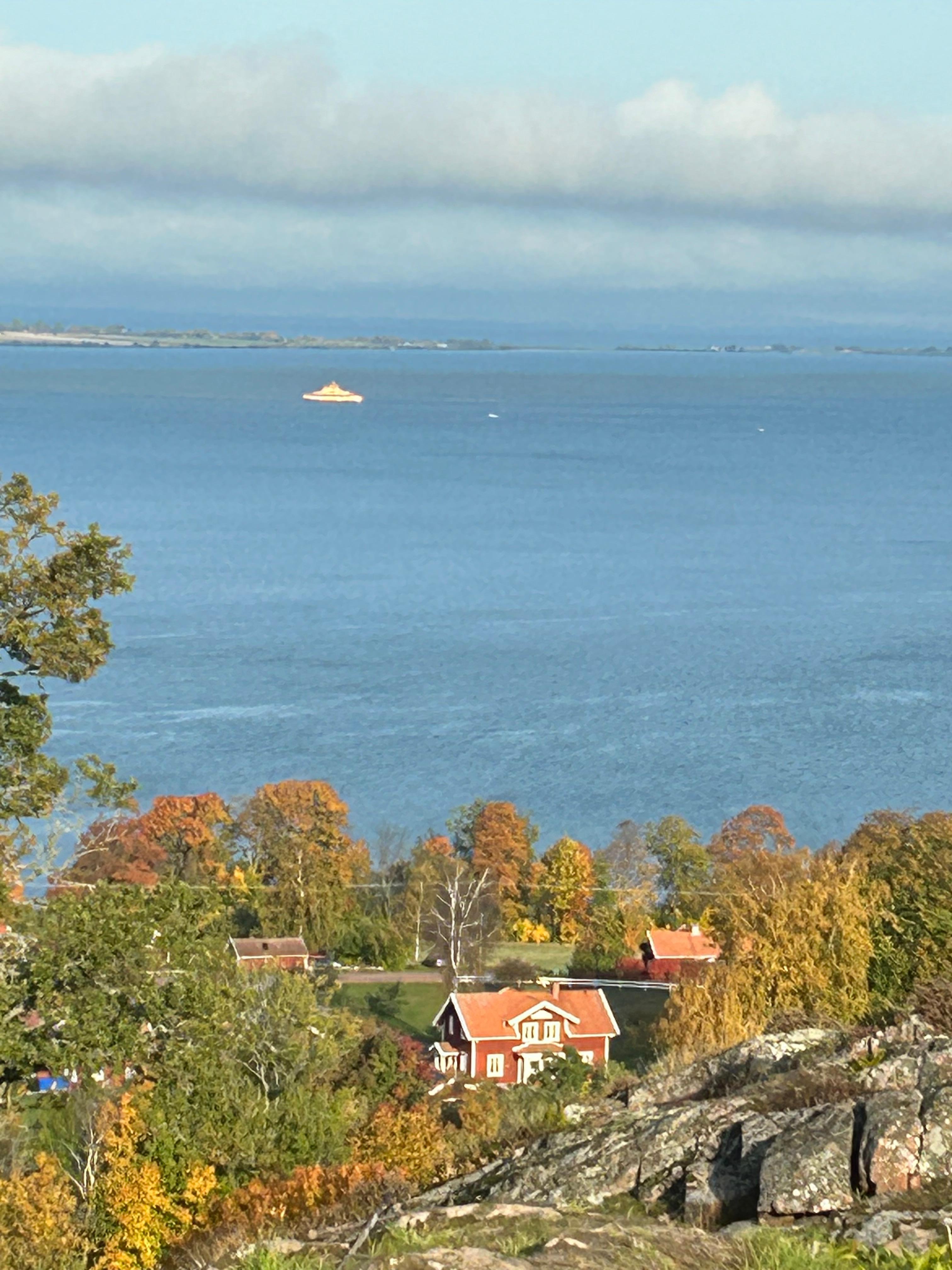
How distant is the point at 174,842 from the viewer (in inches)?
1547

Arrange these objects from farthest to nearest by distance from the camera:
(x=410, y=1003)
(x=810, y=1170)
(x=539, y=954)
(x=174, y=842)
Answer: (x=174, y=842)
(x=539, y=954)
(x=410, y=1003)
(x=810, y=1170)

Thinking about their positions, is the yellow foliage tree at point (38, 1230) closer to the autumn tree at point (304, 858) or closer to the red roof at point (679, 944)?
the red roof at point (679, 944)

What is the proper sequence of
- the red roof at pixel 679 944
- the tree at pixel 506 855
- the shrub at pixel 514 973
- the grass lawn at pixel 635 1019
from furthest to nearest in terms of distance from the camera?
the tree at pixel 506 855, the shrub at pixel 514 973, the red roof at pixel 679 944, the grass lawn at pixel 635 1019

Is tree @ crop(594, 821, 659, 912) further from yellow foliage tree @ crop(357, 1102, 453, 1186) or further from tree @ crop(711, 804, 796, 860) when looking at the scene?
yellow foliage tree @ crop(357, 1102, 453, 1186)

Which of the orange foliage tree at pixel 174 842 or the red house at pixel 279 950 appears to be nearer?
the red house at pixel 279 950

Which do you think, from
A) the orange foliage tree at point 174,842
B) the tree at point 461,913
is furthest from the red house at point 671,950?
the orange foliage tree at point 174,842

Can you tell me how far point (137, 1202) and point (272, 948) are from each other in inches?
916

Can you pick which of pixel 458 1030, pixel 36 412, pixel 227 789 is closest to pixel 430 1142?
pixel 458 1030

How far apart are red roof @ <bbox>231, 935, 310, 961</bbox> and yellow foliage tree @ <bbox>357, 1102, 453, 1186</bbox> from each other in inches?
757

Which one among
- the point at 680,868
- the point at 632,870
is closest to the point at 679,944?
the point at 632,870

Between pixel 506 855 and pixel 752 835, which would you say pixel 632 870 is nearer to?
pixel 506 855

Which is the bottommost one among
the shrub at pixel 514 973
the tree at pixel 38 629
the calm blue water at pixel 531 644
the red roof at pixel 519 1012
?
the shrub at pixel 514 973

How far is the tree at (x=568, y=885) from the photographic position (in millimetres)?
37625

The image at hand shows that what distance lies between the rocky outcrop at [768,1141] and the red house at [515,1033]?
1922 cm
